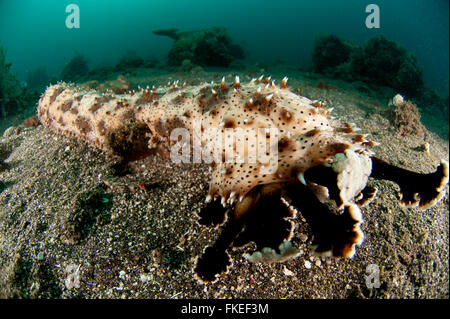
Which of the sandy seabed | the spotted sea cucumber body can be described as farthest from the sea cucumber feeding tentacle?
the sandy seabed

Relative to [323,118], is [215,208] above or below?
below

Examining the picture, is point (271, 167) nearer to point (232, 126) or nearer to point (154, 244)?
point (232, 126)

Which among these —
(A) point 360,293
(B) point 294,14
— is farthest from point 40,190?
(B) point 294,14

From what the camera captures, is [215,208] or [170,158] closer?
[215,208]

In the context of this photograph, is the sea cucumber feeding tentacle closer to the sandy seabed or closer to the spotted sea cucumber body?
the spotted sea cucumber body

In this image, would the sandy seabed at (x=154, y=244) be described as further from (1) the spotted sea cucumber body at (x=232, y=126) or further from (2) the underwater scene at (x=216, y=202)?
(1) the spotted sea cucumber body at (x=232, y=126)

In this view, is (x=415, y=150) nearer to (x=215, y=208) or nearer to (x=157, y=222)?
(x=215, y=208)

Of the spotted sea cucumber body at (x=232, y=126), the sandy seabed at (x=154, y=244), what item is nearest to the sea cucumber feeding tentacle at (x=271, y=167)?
the spotted sea cucumber body at (x=232, y=126)
